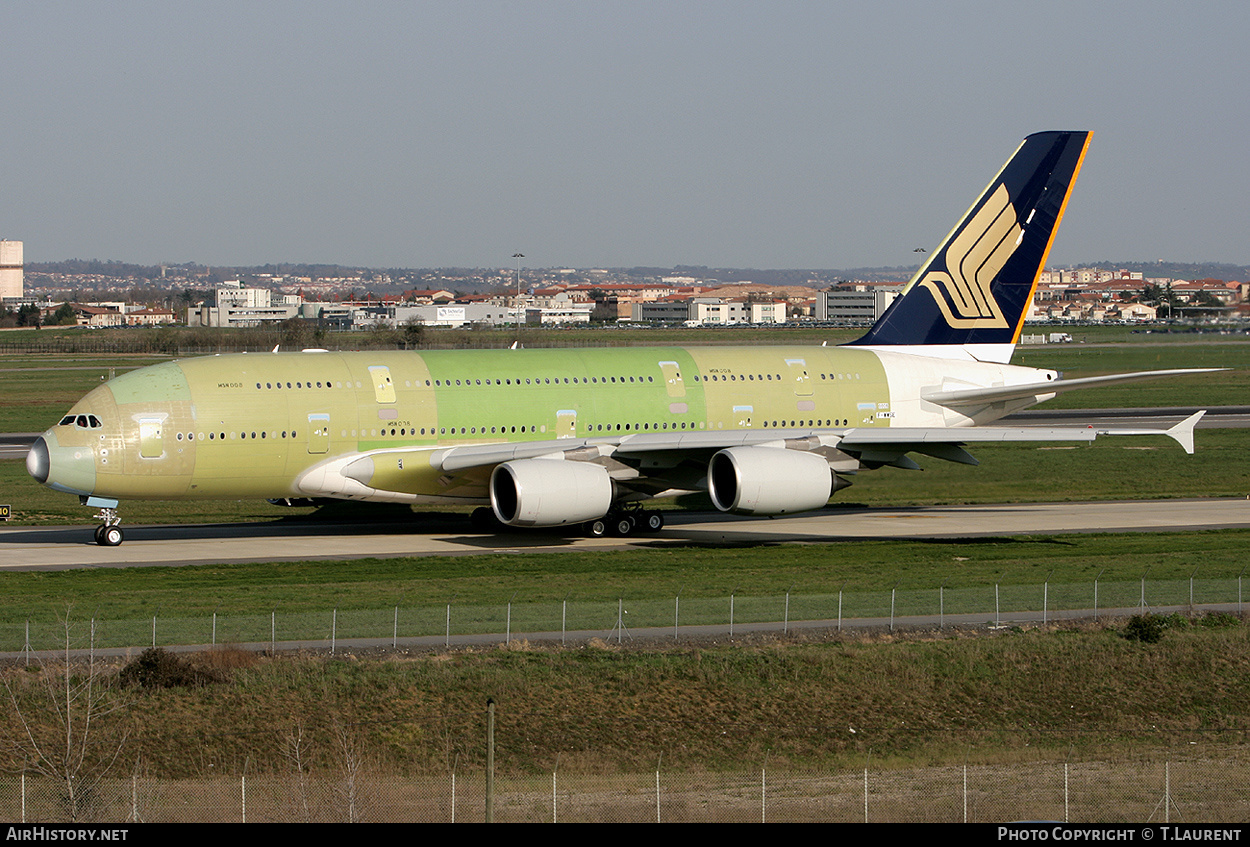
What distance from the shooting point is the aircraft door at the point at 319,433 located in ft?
142

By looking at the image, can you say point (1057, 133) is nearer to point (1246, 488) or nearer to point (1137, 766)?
point (1246, 488)

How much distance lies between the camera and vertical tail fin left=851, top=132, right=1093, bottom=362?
5278 centimetres

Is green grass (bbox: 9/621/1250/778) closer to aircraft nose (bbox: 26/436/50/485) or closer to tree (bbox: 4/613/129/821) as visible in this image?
tree (bbox: 4/613/129/821)

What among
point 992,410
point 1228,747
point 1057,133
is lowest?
point 1228,747

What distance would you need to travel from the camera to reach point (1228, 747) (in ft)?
93.7

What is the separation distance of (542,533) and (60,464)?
1560cm

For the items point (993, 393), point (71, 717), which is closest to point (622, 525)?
point (993, 393)

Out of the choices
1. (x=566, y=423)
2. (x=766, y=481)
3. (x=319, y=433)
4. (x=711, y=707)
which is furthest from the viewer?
(x=566, y=423)

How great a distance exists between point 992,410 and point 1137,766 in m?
26.9

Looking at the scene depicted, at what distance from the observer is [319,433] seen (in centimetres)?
4338

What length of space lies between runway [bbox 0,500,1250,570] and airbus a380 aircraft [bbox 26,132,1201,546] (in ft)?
4.99

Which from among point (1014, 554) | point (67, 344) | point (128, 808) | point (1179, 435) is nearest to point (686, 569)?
point (1014, 554)

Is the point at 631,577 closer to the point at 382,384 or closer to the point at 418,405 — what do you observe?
the point at 418,405

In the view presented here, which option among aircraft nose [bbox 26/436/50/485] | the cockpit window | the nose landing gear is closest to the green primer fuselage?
the cockpit window
